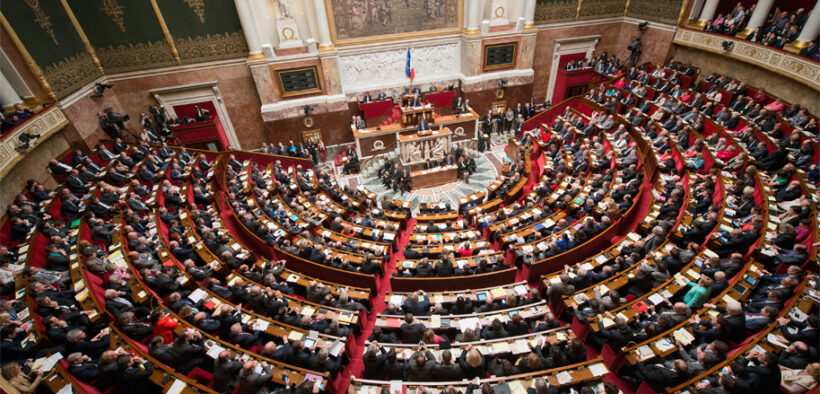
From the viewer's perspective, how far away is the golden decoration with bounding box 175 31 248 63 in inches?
615

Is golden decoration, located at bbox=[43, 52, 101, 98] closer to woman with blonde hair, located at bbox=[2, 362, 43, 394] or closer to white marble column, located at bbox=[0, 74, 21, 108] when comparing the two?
white marble column, located at bbox=[0, 74, 21, 108]

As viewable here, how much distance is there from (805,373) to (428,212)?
31.1 feet

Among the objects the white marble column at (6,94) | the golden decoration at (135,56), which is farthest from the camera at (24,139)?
the golden decoration at (135,56)

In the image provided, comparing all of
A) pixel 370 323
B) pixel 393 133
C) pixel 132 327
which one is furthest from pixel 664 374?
pixel 393 133

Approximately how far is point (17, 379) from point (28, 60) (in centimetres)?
1175

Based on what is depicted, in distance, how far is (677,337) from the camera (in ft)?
18.4

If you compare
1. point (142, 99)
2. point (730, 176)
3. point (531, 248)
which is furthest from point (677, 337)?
point (142, 99)

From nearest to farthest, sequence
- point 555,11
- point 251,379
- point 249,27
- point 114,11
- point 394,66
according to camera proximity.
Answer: point 251,379 < point 114,11 < point 249,27 < point 394,66 < point 555,11

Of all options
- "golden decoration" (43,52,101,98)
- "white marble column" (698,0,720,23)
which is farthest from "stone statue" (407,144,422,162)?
"white marble column" (698,0,720,23)

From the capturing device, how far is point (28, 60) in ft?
35.2

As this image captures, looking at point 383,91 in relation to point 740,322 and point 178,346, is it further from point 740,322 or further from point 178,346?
point 740,322

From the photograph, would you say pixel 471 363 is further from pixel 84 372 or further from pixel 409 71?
pixel 409 71

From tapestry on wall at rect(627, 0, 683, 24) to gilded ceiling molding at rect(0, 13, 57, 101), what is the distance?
86.4ft

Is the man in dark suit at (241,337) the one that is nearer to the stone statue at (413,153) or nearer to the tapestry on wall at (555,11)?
the stone statue at (413,153)
